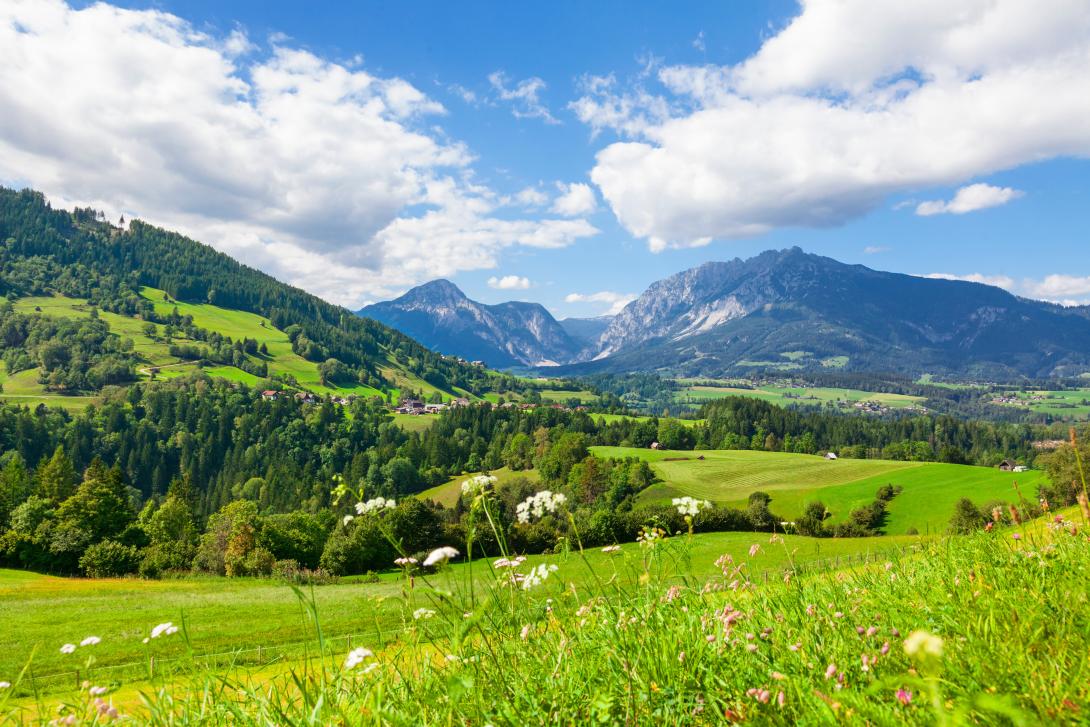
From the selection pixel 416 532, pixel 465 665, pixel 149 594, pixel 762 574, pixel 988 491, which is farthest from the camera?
pixel 988 491

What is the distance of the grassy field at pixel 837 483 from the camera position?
3445 inches

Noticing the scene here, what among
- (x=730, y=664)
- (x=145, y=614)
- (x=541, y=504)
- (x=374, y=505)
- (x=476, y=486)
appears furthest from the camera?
(x=145, y=614)

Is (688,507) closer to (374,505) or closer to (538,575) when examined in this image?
(538,575)

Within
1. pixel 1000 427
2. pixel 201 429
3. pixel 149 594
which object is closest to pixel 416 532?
pixel 149 594

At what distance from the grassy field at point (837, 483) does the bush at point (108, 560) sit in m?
74.4

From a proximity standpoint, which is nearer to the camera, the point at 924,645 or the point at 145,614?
the point at 924,645

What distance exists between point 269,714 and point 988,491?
4422 inches

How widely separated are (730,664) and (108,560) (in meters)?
63.0

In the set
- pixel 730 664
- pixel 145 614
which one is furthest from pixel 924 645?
pixel 145 614

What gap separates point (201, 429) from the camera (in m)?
172

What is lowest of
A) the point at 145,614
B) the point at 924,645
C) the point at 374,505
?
the point at 145,614

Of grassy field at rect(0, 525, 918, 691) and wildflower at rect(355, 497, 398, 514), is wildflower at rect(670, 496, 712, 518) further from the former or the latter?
grassy field at rect(0, 525, 918, 691)

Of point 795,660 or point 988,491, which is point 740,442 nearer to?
point 988,491

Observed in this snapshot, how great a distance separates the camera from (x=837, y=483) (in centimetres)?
10500
